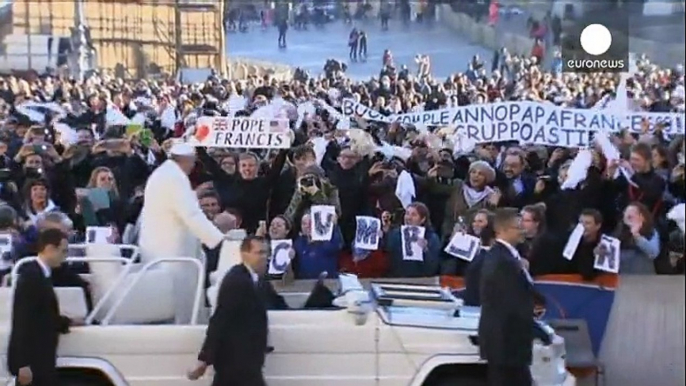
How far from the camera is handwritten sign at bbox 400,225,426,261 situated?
1114cm

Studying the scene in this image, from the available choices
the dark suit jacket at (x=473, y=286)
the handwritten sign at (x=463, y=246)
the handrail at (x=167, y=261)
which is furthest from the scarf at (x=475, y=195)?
the handrail at (x=167, y=261)

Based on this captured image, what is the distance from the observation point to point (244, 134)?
12.3 metres

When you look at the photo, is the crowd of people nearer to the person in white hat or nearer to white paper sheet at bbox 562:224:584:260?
white paper sheet at bbox 562:224:584:260

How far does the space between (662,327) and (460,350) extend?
3.18 m

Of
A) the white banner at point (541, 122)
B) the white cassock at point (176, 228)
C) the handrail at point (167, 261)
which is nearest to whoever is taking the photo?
the handrail at point (167, 261)

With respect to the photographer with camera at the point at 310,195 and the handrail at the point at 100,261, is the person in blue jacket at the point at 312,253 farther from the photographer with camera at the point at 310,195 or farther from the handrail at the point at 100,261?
the handrail at the point at 100,261

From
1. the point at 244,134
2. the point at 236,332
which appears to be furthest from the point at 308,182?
the point at 236,332

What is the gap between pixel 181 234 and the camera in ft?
28.0

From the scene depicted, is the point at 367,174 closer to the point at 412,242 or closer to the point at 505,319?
the point at 412,242

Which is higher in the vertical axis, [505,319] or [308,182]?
[308,182]

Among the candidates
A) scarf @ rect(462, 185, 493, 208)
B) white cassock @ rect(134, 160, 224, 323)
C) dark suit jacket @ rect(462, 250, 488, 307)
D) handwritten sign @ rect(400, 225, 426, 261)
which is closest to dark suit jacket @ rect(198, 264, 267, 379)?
white cassock @ rect(134, 160, 224, 323)

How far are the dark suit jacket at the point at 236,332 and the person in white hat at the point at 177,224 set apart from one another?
695mm

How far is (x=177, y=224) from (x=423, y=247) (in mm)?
3129

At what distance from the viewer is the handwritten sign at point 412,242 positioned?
11.1 meters
